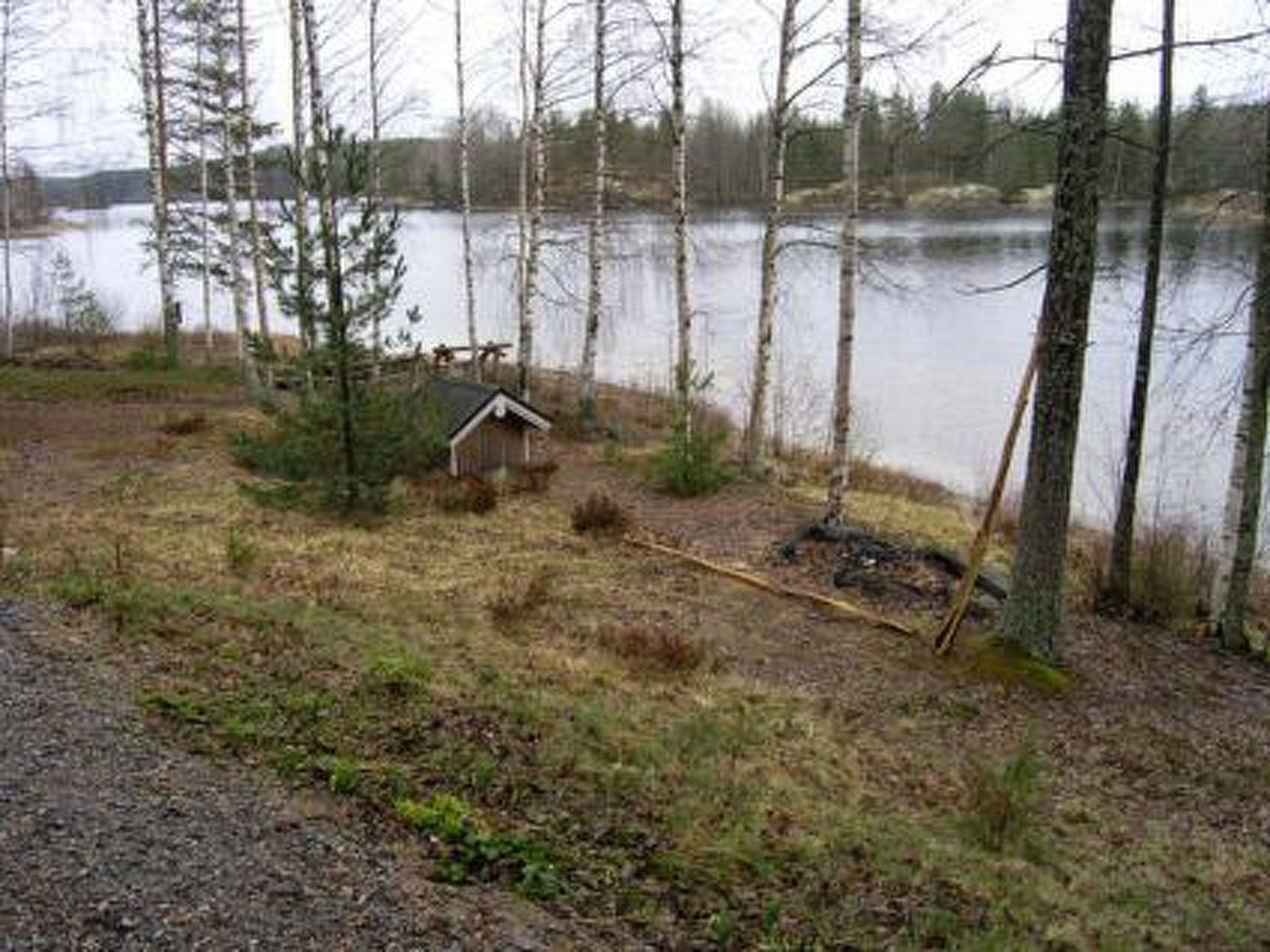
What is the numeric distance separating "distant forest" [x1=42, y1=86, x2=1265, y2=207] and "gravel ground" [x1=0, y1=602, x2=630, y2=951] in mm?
6260

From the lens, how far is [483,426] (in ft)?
48.6

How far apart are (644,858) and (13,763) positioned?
2.91 m

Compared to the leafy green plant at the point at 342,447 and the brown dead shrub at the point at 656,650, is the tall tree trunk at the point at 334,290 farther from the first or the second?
the brown dead shrub at the point at 656,650

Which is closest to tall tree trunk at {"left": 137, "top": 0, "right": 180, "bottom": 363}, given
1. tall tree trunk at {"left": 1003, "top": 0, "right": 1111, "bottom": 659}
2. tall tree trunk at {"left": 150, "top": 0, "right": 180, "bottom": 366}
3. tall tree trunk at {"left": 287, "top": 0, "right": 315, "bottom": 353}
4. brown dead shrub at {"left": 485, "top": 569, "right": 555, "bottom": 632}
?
tall tree trunk at {"left": 150, "top": 0, "right": 180, "bottom": 366}

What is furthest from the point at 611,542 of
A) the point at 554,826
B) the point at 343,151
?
the point at 554,826

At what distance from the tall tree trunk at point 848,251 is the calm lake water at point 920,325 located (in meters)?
0.65

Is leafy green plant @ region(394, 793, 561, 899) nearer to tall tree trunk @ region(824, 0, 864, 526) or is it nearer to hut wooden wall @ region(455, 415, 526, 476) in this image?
tall tree trunk @ region(824, 0, 864, 526)

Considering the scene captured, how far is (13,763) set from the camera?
5059mm

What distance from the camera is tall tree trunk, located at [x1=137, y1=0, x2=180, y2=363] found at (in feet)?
65.8

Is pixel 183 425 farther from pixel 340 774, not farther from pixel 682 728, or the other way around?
pixel 340 774

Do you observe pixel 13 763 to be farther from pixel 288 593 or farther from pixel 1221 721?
pixel 1221 721

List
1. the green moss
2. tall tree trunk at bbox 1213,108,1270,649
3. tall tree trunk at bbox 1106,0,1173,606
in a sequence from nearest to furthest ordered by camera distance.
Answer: the green moss, tall tree trunk at bbox 1213,108,1270,649, tall tree trunk at bbox 1106,0,1173,606

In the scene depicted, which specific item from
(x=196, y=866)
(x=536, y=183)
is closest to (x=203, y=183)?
(x=536, y=183)

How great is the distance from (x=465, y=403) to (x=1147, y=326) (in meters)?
8.37
